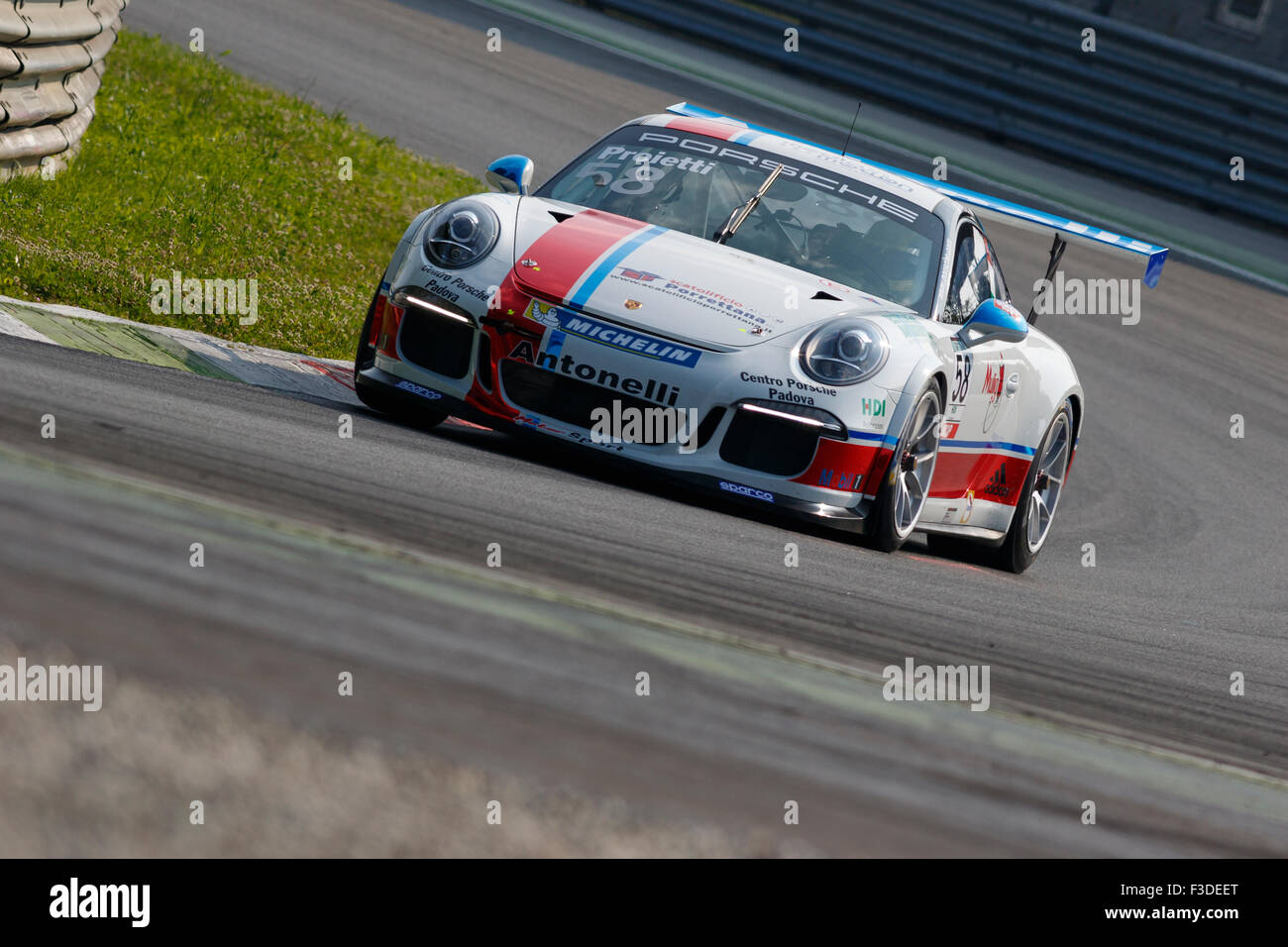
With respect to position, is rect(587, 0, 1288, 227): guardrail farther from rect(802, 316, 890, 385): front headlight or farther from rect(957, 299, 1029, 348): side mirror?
rect(802, 316, 890, 385): front headlight

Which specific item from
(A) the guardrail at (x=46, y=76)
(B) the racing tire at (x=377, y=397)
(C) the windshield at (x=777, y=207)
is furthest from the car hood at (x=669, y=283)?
(A) the guardrail at (x=46, y=76)

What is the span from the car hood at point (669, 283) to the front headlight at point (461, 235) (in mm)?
102

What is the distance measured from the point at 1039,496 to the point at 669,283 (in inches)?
97.0

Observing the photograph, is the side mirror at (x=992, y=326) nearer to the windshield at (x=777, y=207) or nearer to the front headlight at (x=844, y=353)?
the windshield at (x=777, y=207)

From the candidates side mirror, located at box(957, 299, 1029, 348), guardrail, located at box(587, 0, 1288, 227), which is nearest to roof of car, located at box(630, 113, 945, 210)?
side mirror, located at box(957, 299, 1029, 348)

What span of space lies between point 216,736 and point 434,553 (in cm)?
125

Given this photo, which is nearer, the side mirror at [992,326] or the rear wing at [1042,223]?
the side mirror at [992,326]

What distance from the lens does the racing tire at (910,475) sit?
17.6 ft

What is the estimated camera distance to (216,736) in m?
2.06

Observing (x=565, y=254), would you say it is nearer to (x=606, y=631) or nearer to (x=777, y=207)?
(x=777, y=207)

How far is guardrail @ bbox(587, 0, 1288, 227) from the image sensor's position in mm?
16703

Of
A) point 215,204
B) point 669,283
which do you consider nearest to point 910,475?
point 669,283

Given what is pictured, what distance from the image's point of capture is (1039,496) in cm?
720

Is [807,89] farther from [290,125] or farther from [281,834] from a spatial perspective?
[281,834]
